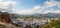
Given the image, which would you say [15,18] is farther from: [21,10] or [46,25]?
[46,25]

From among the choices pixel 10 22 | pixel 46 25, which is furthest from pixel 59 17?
pixel 10 22

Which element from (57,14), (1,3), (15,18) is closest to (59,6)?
(57,14)

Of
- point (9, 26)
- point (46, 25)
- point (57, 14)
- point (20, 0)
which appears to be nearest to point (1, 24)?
point (9, 26)

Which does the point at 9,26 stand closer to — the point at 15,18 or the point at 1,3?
the point at 15,18

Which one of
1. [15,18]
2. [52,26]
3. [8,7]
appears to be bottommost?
[52,26]

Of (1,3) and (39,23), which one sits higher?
(1,3)

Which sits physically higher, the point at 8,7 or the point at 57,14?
the point at 8,7

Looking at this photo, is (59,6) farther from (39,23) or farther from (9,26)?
(9,26)
